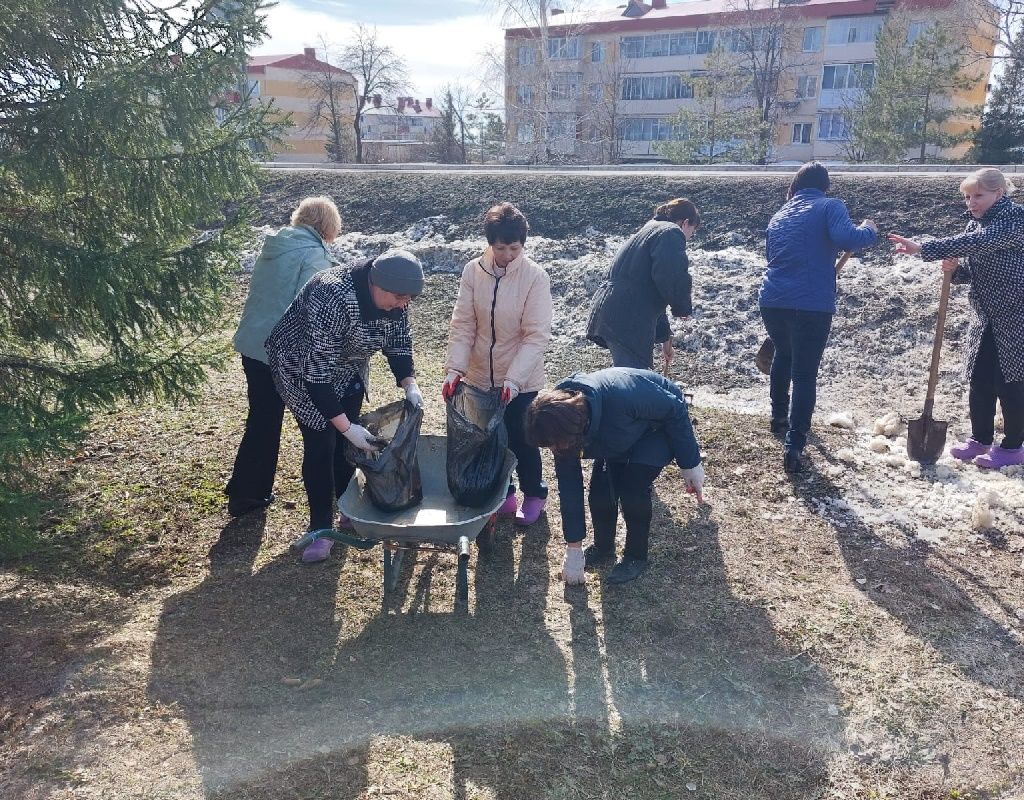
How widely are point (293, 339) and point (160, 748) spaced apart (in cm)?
169

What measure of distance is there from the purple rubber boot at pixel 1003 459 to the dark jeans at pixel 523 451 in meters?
2.78

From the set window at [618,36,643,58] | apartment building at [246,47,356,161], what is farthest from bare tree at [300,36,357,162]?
window at [618,36,643,58]

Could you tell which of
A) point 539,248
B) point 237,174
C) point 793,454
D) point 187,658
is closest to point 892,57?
point 539,248

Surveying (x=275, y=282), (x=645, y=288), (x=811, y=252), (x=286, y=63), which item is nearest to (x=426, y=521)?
(x=275, y=282)

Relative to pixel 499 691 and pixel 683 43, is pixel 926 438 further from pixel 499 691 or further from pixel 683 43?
pixel 683 43

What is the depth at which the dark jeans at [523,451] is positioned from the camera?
12.7ft

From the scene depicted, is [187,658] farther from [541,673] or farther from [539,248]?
[539,248]

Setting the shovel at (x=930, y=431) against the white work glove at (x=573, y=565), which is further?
the shovel at (x=930, y=431)

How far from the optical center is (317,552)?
3854mm

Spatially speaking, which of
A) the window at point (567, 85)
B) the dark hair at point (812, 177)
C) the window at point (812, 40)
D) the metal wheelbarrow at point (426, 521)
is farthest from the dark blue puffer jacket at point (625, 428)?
the window at point (812, 40)

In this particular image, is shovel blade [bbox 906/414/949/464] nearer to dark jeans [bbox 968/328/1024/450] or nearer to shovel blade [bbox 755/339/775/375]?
dark jeans [bbox 968/328/1024/450]

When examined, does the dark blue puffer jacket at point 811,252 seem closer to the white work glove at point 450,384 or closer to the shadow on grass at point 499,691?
the shadow on grass at point 499,691

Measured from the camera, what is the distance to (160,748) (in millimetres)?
2643

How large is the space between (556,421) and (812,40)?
3469cm
